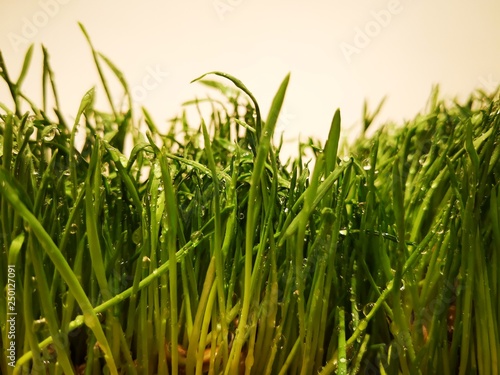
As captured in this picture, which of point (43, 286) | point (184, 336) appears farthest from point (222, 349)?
point (43, 286)

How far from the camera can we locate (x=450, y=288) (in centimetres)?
39

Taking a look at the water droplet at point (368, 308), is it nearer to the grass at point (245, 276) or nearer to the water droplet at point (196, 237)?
the grass at point (245, 276)

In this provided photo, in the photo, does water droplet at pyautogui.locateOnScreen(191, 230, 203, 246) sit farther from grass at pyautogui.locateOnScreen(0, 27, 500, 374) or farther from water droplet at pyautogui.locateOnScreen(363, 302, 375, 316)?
water droplet at pyautogui.locateOnScreen(363, 302, 375, 316)

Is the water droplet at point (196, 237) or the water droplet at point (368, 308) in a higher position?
the water droplet at point (196, 237)

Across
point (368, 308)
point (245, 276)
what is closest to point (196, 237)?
point (245, 276)

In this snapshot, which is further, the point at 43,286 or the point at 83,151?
the point at 83,151

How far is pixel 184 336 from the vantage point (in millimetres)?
398

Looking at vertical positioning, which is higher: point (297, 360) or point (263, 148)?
point (263, 148)

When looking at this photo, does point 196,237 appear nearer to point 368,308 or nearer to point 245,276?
point 245,276

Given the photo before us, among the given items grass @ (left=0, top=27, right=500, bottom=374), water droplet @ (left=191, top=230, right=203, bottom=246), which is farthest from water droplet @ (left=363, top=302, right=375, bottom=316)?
water droplet @ (left=191, top=230, right=203, bottom=246)

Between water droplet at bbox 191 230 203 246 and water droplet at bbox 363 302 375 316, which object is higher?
water droplet at bbox 191 230 203 246

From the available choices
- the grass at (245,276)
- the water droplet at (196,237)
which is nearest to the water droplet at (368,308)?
the grass at (245,276)

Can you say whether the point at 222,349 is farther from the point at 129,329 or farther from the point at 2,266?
the point at 2,266

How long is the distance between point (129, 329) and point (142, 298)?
0.03m
